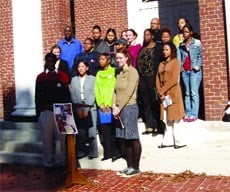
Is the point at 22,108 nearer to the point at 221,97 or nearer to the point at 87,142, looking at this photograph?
the point at 87,142

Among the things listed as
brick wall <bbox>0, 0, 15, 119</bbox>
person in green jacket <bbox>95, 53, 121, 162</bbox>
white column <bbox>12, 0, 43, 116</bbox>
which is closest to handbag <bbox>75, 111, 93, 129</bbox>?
person in green jacket <bbox>95, 53, 121, 162</bbox>

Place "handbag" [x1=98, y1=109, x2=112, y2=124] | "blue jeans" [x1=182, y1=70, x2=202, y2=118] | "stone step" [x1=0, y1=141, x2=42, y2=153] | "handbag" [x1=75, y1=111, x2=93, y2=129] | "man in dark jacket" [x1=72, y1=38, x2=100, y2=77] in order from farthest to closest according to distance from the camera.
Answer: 1. "stone step" [x1=0, y1=141, x2=42, y2=153]
2. "blue jeans" [x1=182, y1=70, x2=202, y2=118]
3. "man in dark jacket" [x1=72, y1=38, x2=100, y2=77]
4. "handbag" [x1=75, y1=111, x2=93, y2=129]
5. "handbag" [x1=98, y1=109, x2=112, y2=124]

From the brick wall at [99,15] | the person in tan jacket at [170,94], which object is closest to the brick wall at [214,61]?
the person in tan jacket at [170,94]

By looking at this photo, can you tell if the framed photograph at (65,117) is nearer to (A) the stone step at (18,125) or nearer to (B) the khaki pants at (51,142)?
(B) the khaki pants at (51,142)

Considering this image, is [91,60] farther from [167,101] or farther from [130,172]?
[130,172]

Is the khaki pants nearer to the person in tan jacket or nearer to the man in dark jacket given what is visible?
the man in dark jacket

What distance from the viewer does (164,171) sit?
26.7ft

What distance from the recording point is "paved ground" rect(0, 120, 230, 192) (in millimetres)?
7363

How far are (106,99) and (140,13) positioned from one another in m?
5.68

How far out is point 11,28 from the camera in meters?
12.4

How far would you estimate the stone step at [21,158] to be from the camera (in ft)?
31.1

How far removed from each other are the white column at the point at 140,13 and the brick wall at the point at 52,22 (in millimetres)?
2231

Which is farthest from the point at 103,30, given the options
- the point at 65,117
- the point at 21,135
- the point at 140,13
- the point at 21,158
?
the point at 65,117

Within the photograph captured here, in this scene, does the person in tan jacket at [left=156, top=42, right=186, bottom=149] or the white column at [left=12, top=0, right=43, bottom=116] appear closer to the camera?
the person in tan jacket at [left=156, top=42, right=186, bottom=149]
